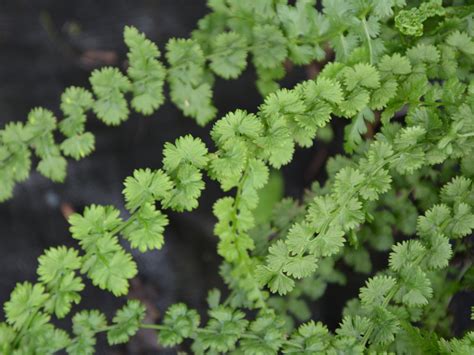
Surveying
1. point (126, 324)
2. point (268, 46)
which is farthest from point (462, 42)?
point (126, 324)

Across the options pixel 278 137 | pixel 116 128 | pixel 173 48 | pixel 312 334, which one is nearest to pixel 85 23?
pixel 116 128

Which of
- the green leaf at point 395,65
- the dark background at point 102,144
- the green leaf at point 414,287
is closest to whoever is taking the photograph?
the green leaf at point 414,287

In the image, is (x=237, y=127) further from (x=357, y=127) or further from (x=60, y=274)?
(x=60, y=274)

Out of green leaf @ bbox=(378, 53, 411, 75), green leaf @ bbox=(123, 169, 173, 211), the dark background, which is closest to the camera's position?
green leaf @ bbox=(123, 169, 173, 211)

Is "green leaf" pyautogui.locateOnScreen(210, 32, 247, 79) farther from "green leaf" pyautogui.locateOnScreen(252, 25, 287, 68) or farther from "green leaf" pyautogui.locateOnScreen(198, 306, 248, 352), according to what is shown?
"green leaf" pyautogui.locateOnScreen(198, 306, 248, 352)


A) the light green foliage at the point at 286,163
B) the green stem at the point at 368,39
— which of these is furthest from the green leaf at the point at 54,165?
the green stem at the point at 368,39

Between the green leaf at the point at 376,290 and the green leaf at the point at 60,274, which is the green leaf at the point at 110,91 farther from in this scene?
the green leaf at the point at 376,290

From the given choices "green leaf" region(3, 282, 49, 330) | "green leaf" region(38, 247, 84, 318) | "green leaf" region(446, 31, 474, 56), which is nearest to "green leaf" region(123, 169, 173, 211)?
"green leaf" region(38, 247, 84, 318)

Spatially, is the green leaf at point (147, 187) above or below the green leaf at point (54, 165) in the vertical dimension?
below
